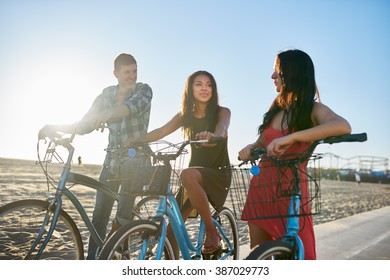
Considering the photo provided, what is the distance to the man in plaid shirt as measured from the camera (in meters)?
3.20

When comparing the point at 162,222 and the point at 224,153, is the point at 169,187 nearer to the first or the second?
the point at 162,222

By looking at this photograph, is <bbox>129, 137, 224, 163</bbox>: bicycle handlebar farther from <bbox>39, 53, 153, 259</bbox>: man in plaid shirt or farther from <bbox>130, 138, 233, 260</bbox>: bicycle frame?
<bbox>39, 53, 153, 259</bbox>: man in plaid shirt

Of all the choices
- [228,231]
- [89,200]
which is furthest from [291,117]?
[89,200]

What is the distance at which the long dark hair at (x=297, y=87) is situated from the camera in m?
2.52

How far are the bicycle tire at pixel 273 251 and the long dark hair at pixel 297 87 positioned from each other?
675 mm

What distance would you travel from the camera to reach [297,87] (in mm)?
2551

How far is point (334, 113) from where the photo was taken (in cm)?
237

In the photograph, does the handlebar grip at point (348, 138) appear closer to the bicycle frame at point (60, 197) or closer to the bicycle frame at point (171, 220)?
the bicycle frame at point (171, 220)

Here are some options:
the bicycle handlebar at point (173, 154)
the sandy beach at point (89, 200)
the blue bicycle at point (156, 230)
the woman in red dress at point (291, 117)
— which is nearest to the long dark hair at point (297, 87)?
the woman in red dress at point (291, 117)

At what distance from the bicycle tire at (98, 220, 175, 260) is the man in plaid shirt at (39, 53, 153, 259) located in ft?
1.74

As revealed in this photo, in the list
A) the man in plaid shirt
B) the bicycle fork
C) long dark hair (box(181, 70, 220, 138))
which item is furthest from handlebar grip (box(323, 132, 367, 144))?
the bicycle fork

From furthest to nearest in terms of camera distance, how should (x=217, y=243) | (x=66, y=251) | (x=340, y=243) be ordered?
(x=340, y=243)
(x=66, y=251)
(x=217, y=243)

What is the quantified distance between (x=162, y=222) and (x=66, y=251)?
7.01 ft
